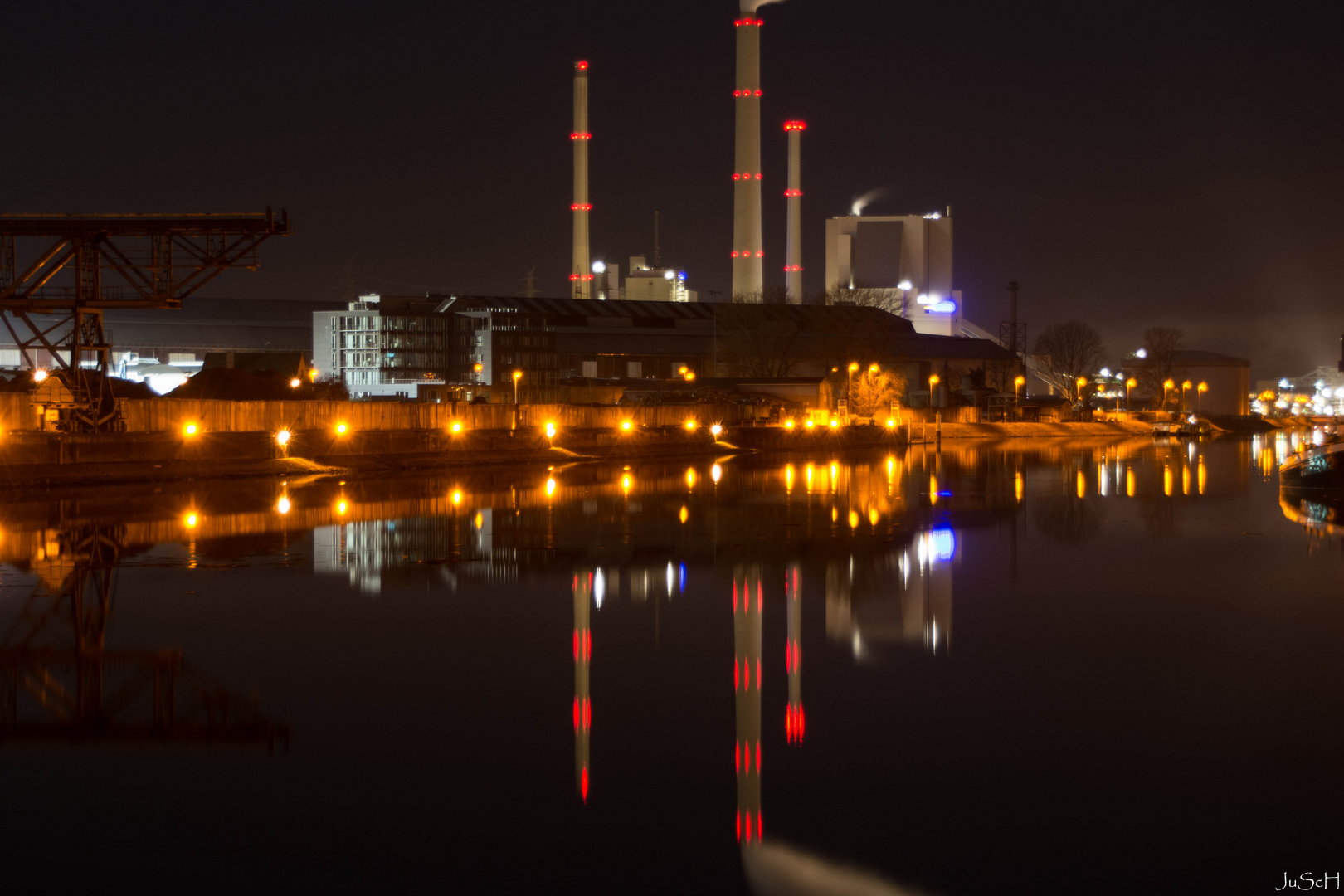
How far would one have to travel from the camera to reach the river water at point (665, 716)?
21.7 feet

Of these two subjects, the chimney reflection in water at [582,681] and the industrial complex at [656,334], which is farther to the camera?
the industrial complex at [656,334]

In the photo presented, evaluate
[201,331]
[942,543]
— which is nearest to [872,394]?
[942,543]

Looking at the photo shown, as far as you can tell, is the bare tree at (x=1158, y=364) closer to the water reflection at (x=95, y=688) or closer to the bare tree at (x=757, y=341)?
the bare tree at (x=757, y=341)

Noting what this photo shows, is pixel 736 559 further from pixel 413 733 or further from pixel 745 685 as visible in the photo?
pixel 413 733

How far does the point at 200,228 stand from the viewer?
117 ft

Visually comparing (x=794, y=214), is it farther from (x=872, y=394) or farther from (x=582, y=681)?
(x=582, y=681)

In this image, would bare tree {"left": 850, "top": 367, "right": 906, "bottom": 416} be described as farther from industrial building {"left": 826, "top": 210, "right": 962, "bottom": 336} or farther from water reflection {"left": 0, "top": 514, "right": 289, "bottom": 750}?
water reflection {"left": 0, "top": 514, "right": 289, "bottom": 750}

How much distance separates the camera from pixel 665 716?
30.2 feet

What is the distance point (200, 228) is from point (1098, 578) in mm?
28690

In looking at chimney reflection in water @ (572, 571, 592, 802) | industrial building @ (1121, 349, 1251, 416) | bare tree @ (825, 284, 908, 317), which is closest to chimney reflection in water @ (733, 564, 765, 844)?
chimney reflection in water @ (572, 571, 592, 802)

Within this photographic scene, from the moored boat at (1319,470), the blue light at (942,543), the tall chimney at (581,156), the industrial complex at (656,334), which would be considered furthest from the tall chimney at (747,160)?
the blue light at (942,543)

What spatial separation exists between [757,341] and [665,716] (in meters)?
94.8

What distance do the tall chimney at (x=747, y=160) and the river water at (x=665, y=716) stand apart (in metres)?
102

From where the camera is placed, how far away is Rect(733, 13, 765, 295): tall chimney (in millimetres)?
117312
